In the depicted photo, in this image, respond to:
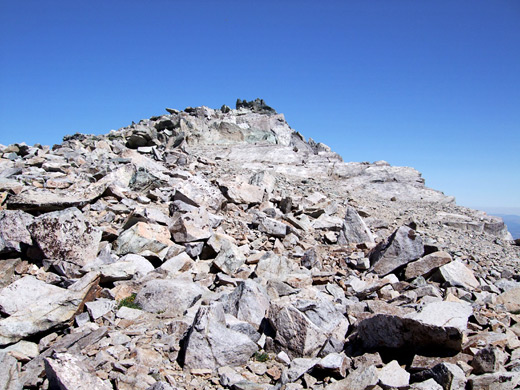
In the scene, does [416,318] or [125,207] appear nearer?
[416,318]

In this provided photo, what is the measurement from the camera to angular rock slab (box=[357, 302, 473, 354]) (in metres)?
4.61

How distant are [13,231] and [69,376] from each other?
4912mm

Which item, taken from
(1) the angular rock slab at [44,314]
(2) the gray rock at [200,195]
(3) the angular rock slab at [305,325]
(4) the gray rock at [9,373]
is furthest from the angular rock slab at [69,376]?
(2) the gray rock at [200,195]

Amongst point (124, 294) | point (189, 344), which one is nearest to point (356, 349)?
point (189, 344)

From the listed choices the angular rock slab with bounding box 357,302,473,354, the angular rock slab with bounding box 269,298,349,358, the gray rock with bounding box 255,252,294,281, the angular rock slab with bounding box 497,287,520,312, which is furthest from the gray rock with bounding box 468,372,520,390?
the gray rock with bounding box 255,252,294,281

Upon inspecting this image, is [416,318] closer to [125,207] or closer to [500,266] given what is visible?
[500,266]

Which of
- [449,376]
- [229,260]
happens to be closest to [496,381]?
[449,376]

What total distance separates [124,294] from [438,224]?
12.4 metres

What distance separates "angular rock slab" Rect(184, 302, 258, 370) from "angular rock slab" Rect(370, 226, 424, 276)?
4508mm

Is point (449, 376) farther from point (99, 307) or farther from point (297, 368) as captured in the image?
point (99, 307)

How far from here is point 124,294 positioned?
675 cm

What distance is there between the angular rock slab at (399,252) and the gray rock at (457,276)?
652 millimetres

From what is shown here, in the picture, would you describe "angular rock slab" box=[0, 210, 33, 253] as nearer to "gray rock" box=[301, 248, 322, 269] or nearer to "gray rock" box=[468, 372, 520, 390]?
Result: "gray rock" box=[301, 248, 322, 269]

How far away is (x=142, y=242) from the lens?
27.6 feet
